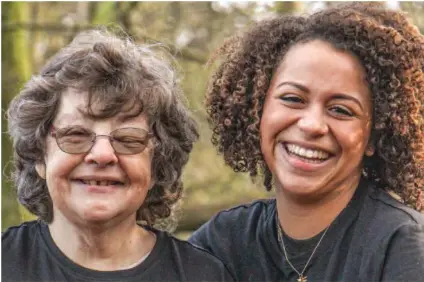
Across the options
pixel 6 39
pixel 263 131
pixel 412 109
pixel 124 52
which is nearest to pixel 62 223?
pixel 124 52

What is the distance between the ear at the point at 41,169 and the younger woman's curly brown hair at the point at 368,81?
3.13 ft

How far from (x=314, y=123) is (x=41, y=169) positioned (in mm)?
1126

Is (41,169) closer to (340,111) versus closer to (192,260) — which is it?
(192,260)

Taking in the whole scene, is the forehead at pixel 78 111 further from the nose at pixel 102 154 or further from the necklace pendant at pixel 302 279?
the necklace pendant at pixel 302 279

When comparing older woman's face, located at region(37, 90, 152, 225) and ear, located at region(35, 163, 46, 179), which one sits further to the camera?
ear, located at region(35, 163, 46, 179)

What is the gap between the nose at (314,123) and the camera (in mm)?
3367

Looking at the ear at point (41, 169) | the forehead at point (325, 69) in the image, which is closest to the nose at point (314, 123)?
the forehead at point (325, 69)

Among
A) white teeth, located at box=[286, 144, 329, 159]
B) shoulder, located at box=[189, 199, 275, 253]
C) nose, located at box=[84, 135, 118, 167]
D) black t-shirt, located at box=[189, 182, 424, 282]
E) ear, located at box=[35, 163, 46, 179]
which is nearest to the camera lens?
nose, located at box=[84, 135, 118, 167]

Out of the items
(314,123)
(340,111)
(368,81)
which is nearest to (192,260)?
(314,123)

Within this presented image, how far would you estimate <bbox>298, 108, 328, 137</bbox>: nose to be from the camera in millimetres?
3367

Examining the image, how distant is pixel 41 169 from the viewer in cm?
336

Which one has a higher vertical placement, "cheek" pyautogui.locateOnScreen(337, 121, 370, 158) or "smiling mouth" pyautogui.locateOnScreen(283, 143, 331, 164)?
"cheek" pyautogui.locateOnScreen(337, 121, 370, 158)

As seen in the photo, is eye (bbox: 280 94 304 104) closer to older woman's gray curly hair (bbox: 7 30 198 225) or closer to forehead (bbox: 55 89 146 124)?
older woman's gray curly hair (bbox: 7 30 198 225)

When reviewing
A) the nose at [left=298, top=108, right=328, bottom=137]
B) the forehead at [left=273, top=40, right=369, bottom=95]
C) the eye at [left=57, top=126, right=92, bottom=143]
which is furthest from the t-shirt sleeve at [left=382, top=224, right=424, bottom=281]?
the eye at [left=57, top=126, right=92, bottom=143]
